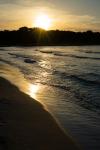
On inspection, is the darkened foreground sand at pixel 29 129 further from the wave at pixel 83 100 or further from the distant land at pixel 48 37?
the distant land at pixel 48 37

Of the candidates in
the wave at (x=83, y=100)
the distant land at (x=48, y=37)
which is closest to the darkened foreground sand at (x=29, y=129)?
the wave at (x=83, y=100)

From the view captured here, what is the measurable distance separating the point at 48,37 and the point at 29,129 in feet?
424

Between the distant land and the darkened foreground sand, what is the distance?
11218cm

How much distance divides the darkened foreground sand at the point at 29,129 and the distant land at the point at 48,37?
A: 112 meters

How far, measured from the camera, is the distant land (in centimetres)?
12862

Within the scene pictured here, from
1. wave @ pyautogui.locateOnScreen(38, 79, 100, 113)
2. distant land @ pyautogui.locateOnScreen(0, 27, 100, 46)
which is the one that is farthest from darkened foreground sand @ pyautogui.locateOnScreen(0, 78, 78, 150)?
distant land @ pyautogui.locateOnScreen(0, 27, 100, 46)

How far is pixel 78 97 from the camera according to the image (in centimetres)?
1448

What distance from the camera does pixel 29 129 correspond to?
8.98m

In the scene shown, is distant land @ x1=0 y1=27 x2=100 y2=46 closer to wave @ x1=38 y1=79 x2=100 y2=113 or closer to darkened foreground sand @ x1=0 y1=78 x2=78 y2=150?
wave @ x1=38 y1=79 x2=100 y2=113

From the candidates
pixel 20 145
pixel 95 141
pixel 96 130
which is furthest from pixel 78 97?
pixel 20 145

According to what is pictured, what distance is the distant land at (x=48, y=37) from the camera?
128625 mm

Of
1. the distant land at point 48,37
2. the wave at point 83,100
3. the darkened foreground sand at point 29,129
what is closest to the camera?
the darkened foreground sand at point 29,129

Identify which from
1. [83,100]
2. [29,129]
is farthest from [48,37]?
[29,129]

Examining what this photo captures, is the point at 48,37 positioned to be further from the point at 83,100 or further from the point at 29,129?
the point at 29,129
